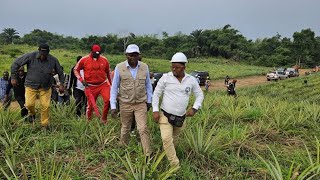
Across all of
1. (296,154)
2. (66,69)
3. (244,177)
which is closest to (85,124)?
(244,177)

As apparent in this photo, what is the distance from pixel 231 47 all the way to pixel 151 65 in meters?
27.9

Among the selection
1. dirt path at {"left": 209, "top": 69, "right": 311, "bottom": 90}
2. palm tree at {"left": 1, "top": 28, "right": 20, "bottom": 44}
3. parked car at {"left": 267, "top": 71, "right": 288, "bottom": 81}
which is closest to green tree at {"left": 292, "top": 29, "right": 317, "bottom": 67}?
dirt path at {"left": 209, "top": 69, "right": 311, "bottom": 90}

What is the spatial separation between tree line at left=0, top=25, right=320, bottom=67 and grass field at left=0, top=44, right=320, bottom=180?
53.3 m

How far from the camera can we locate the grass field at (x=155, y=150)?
4273 mm

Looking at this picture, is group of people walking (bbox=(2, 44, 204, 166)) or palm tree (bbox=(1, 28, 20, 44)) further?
palm tree (bbox=(1, 28, 20, 44))

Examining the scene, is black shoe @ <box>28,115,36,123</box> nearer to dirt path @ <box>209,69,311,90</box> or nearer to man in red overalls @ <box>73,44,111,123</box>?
man in red overalls @ <box>73,44,111,123</box>

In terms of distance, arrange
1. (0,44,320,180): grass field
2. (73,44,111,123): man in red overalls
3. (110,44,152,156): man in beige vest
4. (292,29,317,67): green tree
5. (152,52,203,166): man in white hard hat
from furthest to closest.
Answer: (292,29,317,67): green tree < (73,44,111,123): man in red overalls < (110,44,152,156): man in beige vest < (152,52,203,166): man in white hard hat < (0,44,320,180): grass field

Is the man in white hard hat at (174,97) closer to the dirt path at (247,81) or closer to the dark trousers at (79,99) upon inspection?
the dark trousers at (79,99)

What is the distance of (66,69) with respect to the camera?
3183 cm

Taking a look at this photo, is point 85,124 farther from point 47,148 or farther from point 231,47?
point 231,47

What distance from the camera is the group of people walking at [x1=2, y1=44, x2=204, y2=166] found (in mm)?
4551

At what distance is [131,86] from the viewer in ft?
16.7

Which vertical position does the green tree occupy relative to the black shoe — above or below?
above

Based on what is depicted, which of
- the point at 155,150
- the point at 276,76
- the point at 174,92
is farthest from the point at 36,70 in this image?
the point at 276,76
